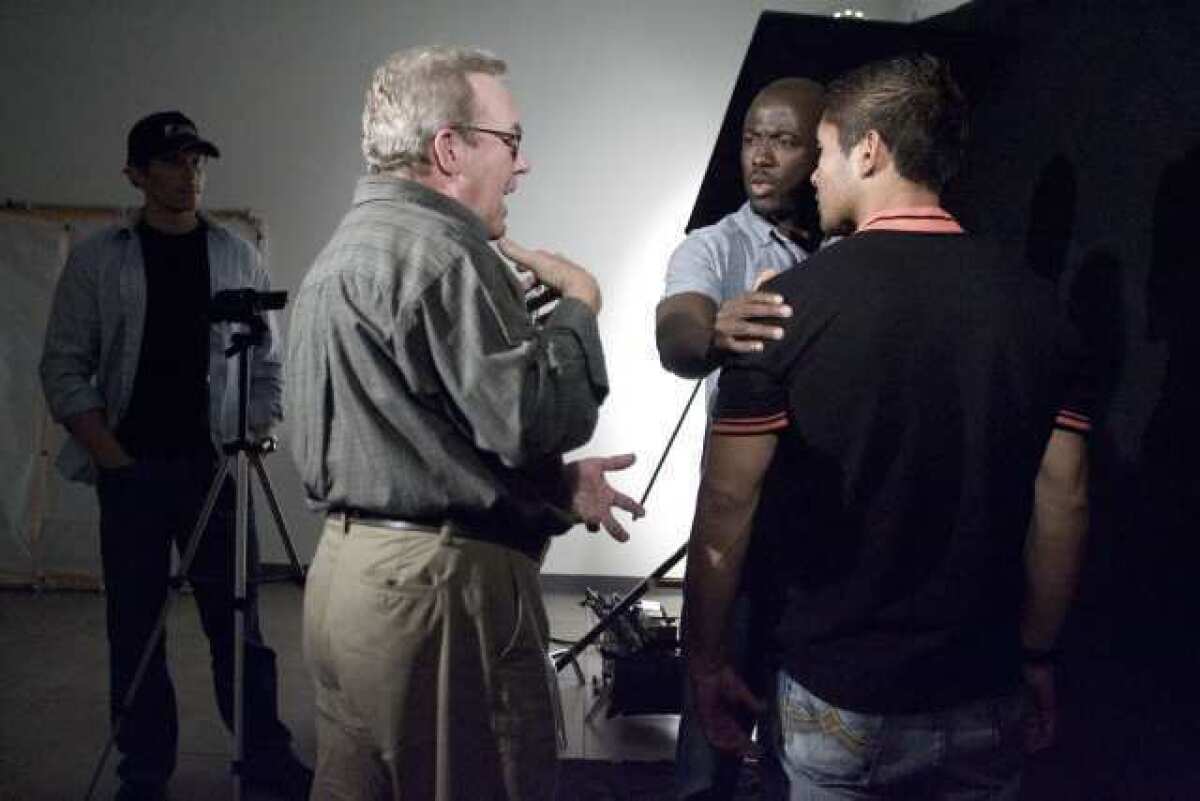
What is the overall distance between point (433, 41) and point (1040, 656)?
4.39m

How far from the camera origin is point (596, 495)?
1402 mm

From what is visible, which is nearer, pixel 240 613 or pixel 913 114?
pixel 913 114

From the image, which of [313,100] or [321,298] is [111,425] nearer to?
[321,298]

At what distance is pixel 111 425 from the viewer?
2.51 meters

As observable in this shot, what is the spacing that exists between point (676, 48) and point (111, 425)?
3.57 m

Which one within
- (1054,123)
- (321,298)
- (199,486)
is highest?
(1054,123)

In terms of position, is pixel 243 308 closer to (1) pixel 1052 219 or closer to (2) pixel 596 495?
(2) pixel 596 495

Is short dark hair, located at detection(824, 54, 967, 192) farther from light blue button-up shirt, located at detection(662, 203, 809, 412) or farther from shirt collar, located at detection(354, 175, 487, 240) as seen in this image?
light blue button-up shirt, located at detection(662, 203, 809, 412)

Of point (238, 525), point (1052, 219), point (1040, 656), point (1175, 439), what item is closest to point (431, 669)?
point (1040, 656)

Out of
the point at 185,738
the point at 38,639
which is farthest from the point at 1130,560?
the point at 38,639

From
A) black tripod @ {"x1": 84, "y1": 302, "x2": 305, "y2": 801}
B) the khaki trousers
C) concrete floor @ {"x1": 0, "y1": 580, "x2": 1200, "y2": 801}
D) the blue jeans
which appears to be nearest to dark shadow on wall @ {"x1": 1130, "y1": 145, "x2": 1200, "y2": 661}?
concrete floor @ {"x1": 0, "y1": 580, "x2": 1200, "y2": 801}

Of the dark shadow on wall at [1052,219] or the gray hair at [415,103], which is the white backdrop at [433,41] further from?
the gray hair at [415,103]

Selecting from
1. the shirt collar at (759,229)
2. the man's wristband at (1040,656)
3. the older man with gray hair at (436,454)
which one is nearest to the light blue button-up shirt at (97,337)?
the older man with gray hair at (436,454)

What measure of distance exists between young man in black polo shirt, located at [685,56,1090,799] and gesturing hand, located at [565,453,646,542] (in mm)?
151
